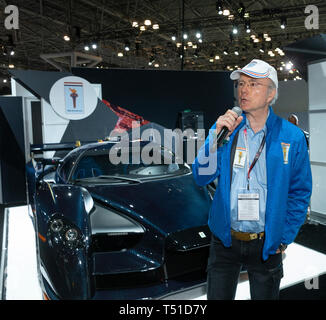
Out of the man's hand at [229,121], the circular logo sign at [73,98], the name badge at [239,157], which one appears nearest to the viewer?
the man's hand at [229,121]

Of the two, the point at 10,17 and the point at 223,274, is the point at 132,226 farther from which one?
the point at 10,17

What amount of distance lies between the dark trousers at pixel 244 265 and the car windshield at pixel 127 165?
142cm

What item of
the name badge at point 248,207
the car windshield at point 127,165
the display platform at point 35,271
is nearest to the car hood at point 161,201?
the car windshield at point 127,165

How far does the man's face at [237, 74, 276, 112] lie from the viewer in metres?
1.49

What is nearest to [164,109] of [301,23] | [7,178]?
[7,178]

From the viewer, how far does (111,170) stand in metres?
3.05

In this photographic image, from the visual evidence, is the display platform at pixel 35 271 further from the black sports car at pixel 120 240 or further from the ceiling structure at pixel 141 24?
the ceiling structure at pixel 141 24

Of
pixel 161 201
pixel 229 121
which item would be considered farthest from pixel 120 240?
pixel 229 121

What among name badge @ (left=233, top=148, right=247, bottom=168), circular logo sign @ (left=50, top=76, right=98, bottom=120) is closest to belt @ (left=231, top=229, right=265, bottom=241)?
name badge @ (left=233, top=148, right=247, bottom=168)

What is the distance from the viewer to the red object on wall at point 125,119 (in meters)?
7.90

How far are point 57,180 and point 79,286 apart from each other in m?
1.43

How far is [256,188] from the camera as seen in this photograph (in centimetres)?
150

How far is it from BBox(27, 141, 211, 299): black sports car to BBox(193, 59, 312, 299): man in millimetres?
470

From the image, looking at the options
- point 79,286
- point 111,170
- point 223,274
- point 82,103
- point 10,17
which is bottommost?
point 79,286
